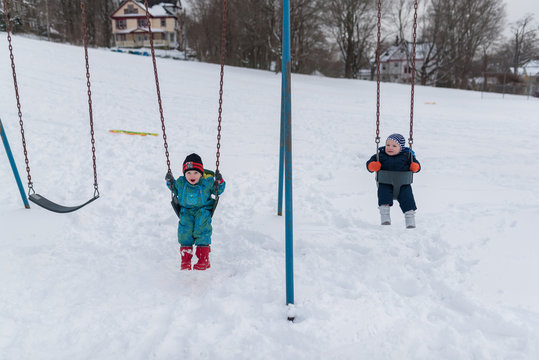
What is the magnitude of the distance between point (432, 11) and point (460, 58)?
15.4 feet

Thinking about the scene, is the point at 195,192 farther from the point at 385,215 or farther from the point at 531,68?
the point at 531,68

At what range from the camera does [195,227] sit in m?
3.55

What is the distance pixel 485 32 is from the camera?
32938 millimetres

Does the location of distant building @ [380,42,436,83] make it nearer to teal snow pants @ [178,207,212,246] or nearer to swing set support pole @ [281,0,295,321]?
swing set support pole @ [281,0,295,321]

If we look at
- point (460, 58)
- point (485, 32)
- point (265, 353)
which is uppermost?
point (485, 32)

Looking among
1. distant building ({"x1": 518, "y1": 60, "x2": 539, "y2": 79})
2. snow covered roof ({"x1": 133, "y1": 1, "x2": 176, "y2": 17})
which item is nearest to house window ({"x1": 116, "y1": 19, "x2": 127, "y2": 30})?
snow covered roof ({"x1": 133, "y1": 1, "x2": 176, "y2": 17})

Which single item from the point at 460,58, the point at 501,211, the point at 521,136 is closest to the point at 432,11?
the point at 460,58

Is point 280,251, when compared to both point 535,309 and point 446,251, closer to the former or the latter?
point 446,251

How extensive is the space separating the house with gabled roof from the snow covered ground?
3718cm

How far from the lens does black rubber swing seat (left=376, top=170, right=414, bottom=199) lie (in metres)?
3.88

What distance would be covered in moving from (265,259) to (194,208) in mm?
959

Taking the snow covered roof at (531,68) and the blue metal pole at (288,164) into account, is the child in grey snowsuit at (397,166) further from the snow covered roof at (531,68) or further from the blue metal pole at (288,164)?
the snow covered roof at (531,68)

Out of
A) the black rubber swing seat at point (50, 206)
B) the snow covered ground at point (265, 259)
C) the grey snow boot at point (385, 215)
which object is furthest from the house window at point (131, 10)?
the grey snow boot at point (385, 215)

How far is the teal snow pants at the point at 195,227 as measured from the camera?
352 cm
